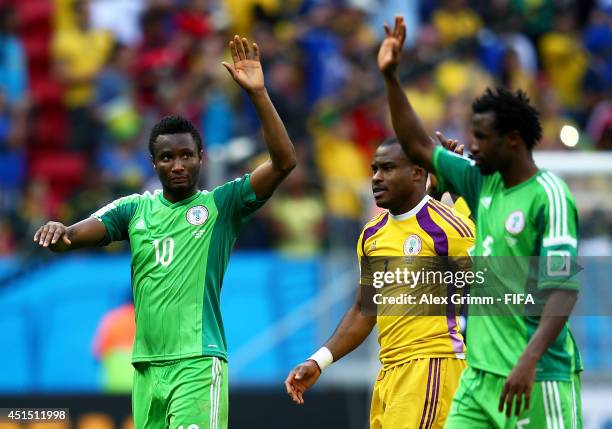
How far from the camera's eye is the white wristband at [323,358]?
8.23 m

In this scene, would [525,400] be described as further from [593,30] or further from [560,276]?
[593,30]

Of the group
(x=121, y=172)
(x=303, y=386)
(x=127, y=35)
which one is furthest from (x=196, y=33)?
(x=303, y=386)

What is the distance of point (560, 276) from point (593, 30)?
13.0m

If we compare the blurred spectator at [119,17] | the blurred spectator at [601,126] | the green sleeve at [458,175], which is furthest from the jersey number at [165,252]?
the blurred spectator at [119,17]

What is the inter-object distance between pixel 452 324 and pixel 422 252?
1.64 ft

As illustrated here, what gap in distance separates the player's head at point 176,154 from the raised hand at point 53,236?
70 cm

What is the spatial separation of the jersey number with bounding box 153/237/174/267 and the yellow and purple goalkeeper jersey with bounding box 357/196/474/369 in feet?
4.66

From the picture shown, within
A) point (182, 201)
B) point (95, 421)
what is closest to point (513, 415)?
point (182, 201)

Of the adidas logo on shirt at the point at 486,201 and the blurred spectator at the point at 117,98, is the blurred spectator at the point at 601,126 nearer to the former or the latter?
the blurred spectator at the point at 117,98

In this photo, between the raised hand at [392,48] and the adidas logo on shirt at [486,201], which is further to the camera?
the adidas logo on shirt at [486,201]

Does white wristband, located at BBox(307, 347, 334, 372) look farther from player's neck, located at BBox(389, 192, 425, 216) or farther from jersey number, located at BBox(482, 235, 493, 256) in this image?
jersey number, located at BBox(482, 235, 493, 256)

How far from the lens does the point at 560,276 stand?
6.43 m

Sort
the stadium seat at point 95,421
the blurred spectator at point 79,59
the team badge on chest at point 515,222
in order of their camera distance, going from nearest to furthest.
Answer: the team badge on chest at point 515,222, the stadium seat at point 95,421, the blurred spectator at point 79,59

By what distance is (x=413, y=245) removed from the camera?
8445 mm
